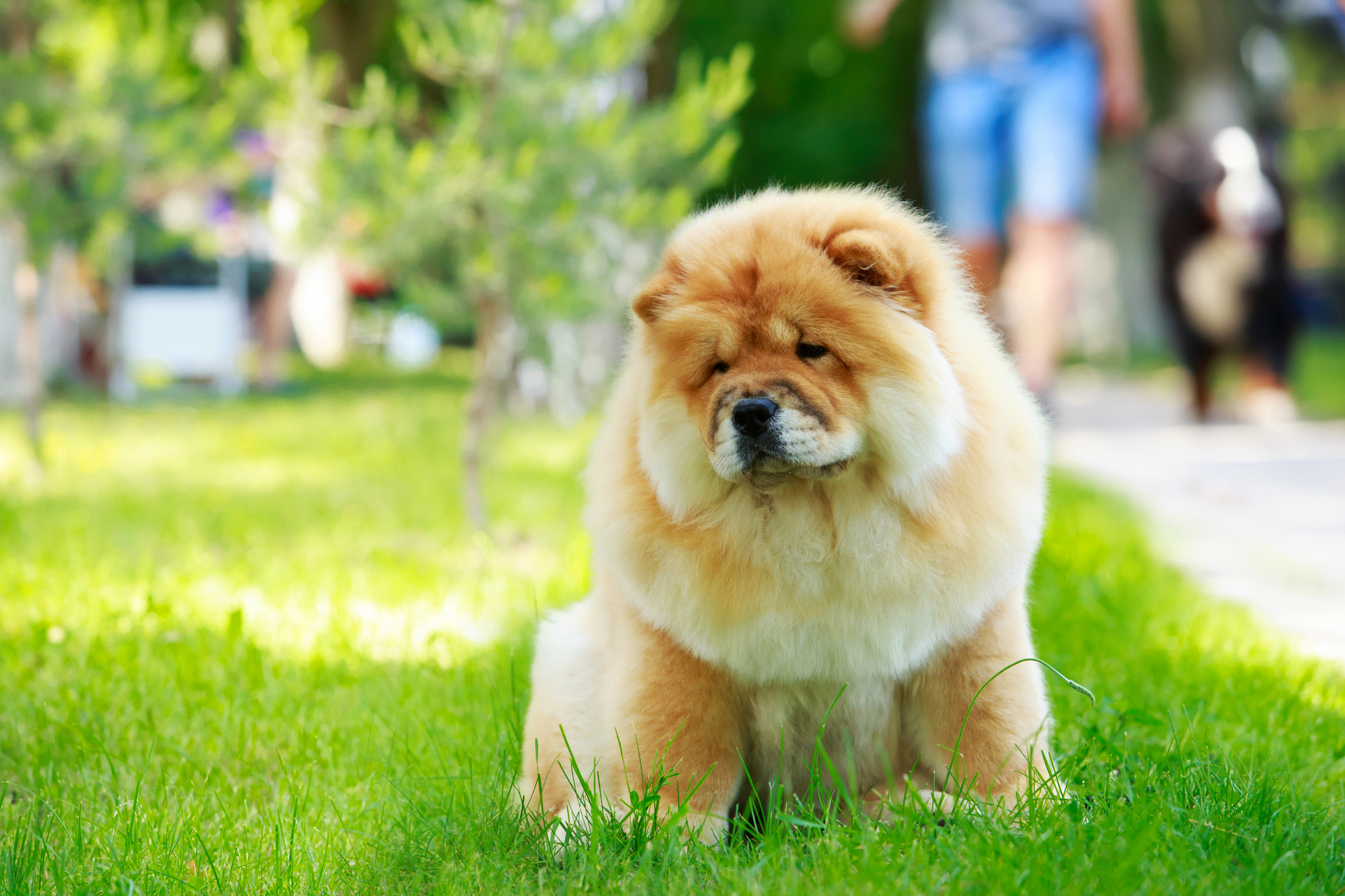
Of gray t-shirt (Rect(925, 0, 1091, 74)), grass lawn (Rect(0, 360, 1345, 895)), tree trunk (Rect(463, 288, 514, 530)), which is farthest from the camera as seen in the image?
gray t-shirt (Rect(925, 0, 1091, 74))

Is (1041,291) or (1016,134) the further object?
(1041,291)

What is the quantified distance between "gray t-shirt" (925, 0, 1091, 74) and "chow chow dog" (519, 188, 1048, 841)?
11.3 ft

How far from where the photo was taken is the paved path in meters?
3.44

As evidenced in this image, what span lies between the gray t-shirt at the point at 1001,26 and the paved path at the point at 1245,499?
192 cm

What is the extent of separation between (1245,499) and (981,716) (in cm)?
339

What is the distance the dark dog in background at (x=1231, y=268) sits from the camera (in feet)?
22.4

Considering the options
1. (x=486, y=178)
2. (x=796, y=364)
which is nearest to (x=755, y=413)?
(x=796, y=364)

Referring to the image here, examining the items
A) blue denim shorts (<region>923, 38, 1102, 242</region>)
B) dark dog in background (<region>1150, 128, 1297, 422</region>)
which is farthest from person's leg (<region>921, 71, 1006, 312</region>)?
dark dog in background (<region>1150, 128, 1297, 422</region>)

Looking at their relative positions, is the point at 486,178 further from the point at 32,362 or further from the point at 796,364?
the point at 32,362

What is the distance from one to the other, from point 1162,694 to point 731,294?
56.5 inches

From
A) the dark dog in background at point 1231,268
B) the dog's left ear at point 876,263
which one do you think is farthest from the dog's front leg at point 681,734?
the dark dog in background at point 1231,268

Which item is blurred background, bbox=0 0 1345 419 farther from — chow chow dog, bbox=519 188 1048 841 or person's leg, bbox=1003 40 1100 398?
person's leg, bbox=1003 40 1100 398

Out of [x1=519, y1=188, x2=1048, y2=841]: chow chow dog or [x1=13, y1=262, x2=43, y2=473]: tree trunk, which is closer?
[x1=519, y1=188, x2=1048, y2=841]: chow chow dog

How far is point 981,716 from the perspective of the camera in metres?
1.84
